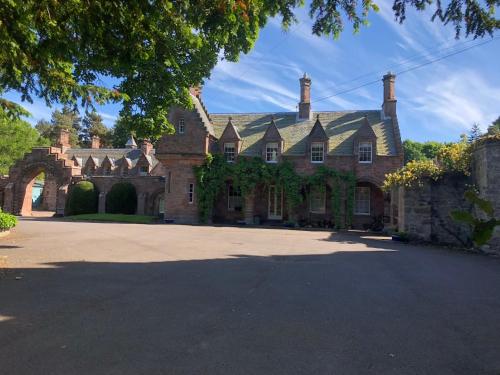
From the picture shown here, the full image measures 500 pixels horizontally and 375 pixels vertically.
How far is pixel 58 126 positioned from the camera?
227 ft

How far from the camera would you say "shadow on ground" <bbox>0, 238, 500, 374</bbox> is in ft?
13.1

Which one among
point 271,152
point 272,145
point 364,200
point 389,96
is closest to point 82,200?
point 271,152

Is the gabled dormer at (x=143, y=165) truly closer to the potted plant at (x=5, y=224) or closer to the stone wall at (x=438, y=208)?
the potted plant at (x=5, y=224)

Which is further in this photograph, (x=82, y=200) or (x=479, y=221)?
(x=82, y=200)

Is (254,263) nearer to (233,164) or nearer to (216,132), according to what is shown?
(233,164)

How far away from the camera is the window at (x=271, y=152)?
30.2 meters

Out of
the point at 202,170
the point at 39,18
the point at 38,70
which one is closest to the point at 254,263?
the point at 38,70

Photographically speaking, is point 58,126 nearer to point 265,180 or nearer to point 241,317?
point 265,180

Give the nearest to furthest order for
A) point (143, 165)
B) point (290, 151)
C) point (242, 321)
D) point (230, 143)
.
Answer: point (242, 321) < point (290, 151) < point (230, 143) < point (143, 165)

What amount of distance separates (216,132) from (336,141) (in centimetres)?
985

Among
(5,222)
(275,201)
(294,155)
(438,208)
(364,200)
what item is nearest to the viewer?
(5,222)

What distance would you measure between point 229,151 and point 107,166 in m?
22.6

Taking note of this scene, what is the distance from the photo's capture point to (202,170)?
29.8 metres

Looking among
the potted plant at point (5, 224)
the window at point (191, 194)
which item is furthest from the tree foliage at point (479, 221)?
the window at point (191, 194)
